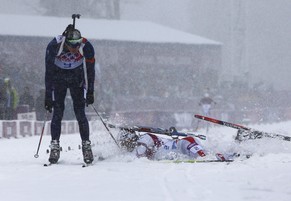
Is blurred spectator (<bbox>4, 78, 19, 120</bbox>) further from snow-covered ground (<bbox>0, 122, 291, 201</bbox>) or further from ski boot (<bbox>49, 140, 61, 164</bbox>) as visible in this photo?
ski boot (<bbox>49, 140, 61, 164</bbox>)

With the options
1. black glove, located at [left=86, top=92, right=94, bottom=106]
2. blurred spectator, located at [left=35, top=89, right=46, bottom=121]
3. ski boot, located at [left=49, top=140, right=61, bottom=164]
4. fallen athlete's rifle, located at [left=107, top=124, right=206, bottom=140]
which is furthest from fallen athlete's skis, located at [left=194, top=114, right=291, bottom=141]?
blurred spectator, located at [left=35, top=89, right=46, bottom=121]

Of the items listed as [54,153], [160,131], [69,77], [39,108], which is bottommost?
[39,108]

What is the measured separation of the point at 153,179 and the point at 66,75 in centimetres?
231

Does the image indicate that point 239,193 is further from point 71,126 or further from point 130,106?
point 130,106

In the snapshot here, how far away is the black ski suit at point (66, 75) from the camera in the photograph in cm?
749

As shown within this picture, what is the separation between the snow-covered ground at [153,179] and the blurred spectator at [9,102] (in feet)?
35.4

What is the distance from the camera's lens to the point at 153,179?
19.3 ft

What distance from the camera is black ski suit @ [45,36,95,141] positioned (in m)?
7.49

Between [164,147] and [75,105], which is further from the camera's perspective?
[164,147]

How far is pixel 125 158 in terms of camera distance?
25.6 ft

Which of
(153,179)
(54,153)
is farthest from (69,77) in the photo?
(153,179)

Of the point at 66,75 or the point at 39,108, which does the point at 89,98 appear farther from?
the point at 39,108

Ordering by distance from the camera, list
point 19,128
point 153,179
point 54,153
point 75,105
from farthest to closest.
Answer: point 19,128
point 75,105
point 54,153
point 153,179

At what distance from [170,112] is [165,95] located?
4.21 meters
